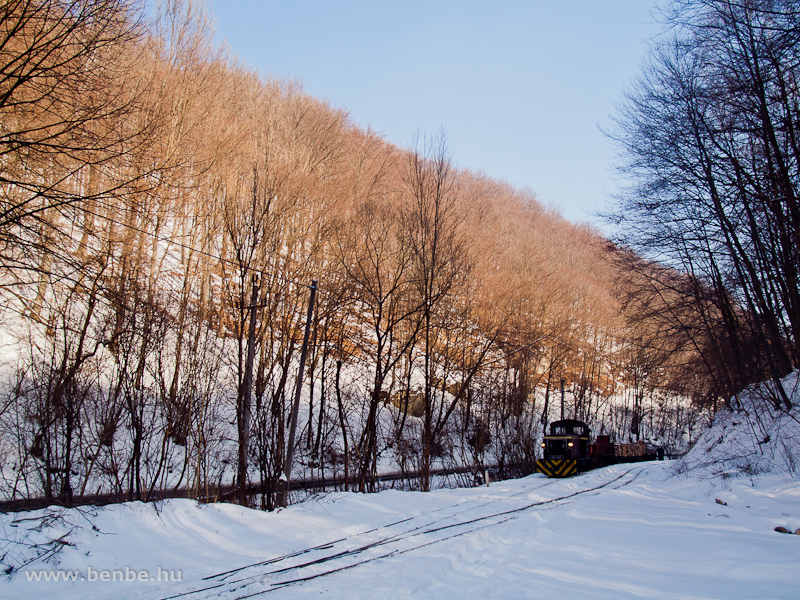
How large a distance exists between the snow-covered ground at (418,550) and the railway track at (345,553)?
3cm

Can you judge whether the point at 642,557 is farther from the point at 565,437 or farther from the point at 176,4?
the point at 176,4

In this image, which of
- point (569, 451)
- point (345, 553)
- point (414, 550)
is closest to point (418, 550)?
point (414, 550)

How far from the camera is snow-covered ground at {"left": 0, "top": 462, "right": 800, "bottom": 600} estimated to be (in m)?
5.62

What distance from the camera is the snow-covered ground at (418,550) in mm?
5621

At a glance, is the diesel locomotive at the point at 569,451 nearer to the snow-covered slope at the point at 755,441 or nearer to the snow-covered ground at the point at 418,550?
the snow-covered slope at the point at 755,441

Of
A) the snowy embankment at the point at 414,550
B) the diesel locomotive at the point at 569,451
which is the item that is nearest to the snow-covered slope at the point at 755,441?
the snowy embankment at the point at 414,550

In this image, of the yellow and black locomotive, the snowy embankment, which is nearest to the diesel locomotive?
the yellow and black locomotive

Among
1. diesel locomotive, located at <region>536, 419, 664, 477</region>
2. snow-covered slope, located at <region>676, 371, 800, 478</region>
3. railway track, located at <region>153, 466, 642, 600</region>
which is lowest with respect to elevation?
diesel locomotive, located at <region>536, 419, 664, 477</region>

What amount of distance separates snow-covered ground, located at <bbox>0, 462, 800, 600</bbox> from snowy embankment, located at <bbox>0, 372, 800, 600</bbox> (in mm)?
24

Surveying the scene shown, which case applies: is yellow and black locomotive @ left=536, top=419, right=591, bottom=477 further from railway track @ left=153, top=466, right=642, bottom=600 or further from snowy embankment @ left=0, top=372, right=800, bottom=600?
railway track @ left=153, top=466, right=642, bottom=600

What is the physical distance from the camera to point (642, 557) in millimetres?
6762

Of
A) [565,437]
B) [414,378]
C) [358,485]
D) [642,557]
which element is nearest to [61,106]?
[642,557]

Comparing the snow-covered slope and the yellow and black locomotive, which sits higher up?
the snow-covered slope

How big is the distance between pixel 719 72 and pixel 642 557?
10674mm
